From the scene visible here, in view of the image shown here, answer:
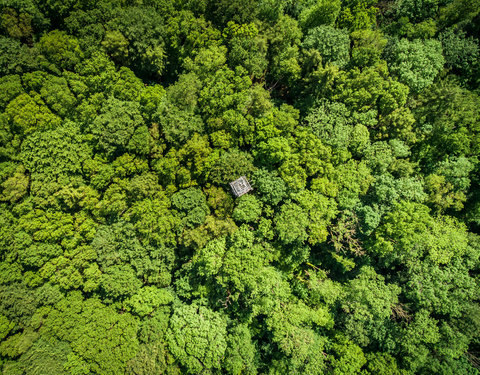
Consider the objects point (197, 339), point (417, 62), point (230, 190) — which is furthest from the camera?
point (230, 190)

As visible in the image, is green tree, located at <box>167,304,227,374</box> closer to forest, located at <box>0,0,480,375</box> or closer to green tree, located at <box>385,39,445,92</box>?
forest, located at <box>0,0,480,375</box>

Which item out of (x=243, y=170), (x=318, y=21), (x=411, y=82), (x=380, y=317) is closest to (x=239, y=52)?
(x=318, y=21)

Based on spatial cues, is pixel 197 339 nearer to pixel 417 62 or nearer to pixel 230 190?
pixel 230 190

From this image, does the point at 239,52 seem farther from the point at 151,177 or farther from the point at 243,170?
the point at 151,177

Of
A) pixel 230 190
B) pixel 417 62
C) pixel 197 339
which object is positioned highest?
pixel 417 62

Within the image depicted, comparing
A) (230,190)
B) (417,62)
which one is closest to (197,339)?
(230,190)

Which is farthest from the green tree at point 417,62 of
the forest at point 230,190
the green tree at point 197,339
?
the green tree at point 197,339

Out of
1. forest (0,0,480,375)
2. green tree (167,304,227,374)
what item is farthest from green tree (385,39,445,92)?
green tree (167,304,227,374)

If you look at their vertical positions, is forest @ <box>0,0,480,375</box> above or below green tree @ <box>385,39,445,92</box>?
below
